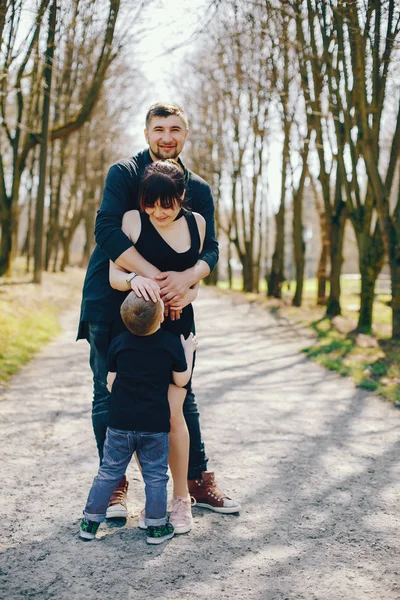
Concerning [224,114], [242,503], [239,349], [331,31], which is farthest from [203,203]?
[224,114]

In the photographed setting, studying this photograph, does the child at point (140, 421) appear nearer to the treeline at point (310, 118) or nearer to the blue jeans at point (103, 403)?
the blue jeans at point (103, 403)

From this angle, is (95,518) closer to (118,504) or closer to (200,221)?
(118,504)

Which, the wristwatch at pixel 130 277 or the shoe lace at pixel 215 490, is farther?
the shoe lace at pixel 215 490

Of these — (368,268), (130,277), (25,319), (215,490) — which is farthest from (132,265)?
(368,268)

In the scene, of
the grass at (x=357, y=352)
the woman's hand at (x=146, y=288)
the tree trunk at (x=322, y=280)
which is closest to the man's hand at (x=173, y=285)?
the woman's hand at (x=146, y=288)

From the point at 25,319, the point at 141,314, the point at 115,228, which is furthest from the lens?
the point at 25,319

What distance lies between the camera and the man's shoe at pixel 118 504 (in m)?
3.61

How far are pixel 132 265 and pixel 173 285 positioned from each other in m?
0.24

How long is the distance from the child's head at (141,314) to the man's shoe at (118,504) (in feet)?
3.39

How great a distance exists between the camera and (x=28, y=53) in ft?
43.5

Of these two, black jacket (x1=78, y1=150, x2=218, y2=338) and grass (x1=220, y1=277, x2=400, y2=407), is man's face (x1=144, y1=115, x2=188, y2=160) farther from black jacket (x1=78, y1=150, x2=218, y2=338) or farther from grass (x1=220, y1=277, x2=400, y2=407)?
grass (x1=220, y1=277, x2=400, y2=407)

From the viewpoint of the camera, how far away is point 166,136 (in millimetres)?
3654

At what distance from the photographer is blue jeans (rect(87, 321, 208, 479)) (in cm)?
369

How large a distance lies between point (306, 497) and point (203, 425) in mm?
1920
